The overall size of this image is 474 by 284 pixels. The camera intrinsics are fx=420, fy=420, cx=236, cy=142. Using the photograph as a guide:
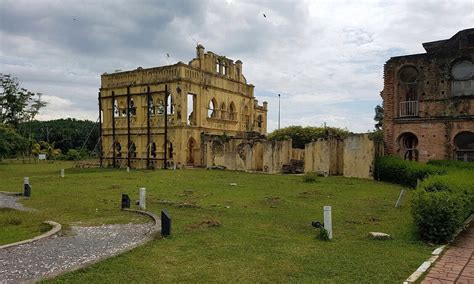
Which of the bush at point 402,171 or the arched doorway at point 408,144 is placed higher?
the arched doorway at point 408,144

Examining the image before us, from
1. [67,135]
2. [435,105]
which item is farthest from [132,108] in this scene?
[67,135]

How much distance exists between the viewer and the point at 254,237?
8.95m

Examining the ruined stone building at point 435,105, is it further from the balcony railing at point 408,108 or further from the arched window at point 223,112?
the arched window at point 223,112

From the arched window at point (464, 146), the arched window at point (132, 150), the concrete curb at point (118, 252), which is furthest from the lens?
the arched window at point (132, 150)

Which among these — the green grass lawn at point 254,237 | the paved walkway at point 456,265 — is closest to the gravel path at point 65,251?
the green grass lawn at point 254,237

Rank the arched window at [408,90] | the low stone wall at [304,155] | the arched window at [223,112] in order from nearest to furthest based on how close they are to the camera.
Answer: the low stone wall at [304,155]
the arched window at [408,90]
the arched window at [223,112]

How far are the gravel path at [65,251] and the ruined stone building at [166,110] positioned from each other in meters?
24.6

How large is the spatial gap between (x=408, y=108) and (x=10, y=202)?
22.8m

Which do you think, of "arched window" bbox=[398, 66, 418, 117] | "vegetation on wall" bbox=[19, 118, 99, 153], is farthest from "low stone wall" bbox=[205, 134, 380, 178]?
"vegetation on wall" bbox=[19, 118, 99, 153]

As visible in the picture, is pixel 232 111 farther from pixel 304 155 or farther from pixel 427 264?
pixel 427 264

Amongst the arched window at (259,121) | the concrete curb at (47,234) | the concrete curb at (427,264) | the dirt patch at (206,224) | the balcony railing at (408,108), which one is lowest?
the concrete curb at (47,234)

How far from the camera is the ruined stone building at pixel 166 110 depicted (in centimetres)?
3472

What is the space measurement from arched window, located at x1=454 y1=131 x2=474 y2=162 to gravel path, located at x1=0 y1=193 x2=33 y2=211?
22.6m

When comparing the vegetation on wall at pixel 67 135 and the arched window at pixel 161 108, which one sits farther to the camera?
the vegetation on wall at pixel 67 135
